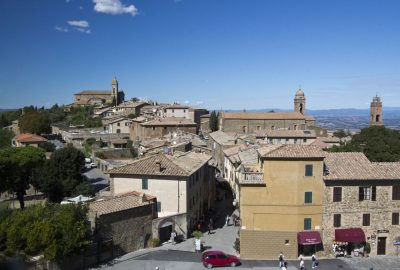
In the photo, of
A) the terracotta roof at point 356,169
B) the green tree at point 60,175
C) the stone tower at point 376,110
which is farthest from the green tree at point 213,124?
the terracotta roof at point 356,169

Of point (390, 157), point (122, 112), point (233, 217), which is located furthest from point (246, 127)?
point (233, 217)

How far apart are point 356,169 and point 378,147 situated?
917 inches

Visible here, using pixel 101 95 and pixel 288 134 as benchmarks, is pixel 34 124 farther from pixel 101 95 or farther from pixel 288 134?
pixel 101 95

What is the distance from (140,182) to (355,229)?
1878cm

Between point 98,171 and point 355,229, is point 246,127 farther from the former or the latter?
point 355,229

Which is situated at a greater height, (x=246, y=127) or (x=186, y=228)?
(x=246, y=127)

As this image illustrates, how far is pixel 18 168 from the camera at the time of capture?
4925cm

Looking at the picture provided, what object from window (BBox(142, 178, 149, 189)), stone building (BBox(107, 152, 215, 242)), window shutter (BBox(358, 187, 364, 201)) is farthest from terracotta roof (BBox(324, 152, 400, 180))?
window (BBox(142, 178, 149, 189))

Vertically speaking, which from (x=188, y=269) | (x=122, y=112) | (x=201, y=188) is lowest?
(x=188, y=269)

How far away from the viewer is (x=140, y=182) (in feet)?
117

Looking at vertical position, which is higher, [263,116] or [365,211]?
[263,116]

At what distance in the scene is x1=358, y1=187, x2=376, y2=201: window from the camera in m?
32.2

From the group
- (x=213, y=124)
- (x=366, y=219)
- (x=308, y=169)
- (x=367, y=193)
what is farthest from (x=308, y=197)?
(x=213, y=124)

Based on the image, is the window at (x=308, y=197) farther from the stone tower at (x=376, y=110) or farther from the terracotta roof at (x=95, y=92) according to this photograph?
the terracotta roof at (x=95, y=92)
